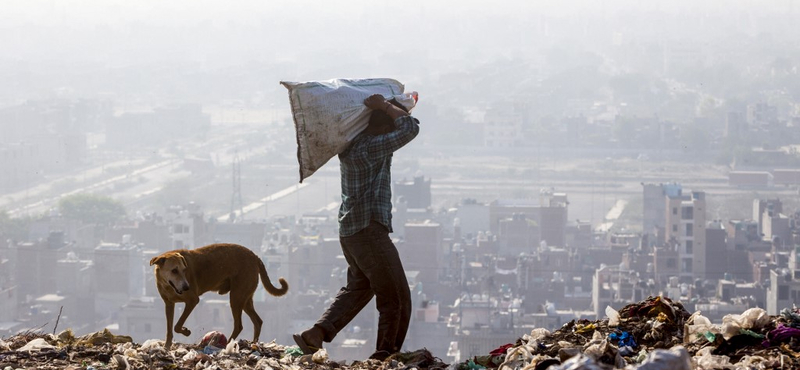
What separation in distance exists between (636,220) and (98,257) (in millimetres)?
25670

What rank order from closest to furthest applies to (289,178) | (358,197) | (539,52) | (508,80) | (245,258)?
(358,197), (245,258), (289,178), (508,80), (539,52)

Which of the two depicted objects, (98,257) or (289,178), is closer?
(98,257)

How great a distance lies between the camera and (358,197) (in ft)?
12.2

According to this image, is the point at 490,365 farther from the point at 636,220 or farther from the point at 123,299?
the point at 636,220

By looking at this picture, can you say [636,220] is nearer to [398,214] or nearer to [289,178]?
[398,214]

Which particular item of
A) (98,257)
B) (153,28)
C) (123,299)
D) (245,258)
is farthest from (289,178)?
(245,258)

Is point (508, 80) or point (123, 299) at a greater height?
point (508, 80)

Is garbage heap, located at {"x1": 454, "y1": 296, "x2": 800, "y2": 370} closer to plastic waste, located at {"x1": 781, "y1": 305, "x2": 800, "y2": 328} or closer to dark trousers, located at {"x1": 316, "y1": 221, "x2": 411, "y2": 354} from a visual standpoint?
plastic waste, located at {"x1": 781, "y1": 305, "x2": 800, "y2": 328}

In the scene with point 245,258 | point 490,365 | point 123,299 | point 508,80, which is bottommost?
point 123,299

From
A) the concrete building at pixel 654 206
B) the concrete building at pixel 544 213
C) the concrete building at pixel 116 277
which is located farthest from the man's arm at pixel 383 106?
the concrete building at pixel 654 206

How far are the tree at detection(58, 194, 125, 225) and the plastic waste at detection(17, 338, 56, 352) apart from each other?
152 ft

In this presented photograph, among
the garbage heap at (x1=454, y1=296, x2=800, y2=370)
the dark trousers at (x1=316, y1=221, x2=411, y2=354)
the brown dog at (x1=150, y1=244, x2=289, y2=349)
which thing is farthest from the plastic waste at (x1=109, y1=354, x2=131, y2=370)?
the garbage heap at (x1=454, y1=296, x2=800, y2=370)

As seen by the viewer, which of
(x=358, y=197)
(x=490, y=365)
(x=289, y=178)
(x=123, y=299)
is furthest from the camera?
(x=289, y=178)

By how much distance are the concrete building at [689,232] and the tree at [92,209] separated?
917 inches
